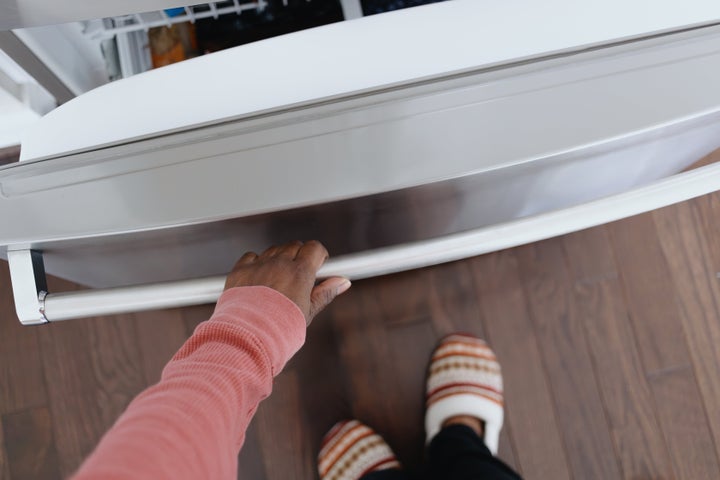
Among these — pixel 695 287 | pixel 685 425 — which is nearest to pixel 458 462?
pixel 685 425

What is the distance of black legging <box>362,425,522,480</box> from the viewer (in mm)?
701

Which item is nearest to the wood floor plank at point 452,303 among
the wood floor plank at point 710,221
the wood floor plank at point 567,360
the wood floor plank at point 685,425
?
the wood floor plank at point 567,360

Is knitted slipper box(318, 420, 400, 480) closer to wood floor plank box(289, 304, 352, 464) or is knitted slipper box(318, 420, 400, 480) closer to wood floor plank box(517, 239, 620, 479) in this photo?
wood floor plank box(289, 304, 352, 464)

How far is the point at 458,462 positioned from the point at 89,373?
2.27ft

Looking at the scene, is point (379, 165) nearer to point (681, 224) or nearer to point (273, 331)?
point (273, 331)

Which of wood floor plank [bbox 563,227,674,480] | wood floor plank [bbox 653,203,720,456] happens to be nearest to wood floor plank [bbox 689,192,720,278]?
wood floor plank [bbox 653,203,720,456]

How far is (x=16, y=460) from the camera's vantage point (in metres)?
0.89

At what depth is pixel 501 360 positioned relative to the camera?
91cm

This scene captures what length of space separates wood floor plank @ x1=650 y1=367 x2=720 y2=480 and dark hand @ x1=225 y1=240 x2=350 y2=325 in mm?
819

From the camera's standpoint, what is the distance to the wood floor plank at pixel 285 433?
879mm

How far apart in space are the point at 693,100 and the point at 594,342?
740 mm

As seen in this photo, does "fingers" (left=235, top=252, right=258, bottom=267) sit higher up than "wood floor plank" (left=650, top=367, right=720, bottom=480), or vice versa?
"fingers" (left=235, top=252, right=258, bottom=267)

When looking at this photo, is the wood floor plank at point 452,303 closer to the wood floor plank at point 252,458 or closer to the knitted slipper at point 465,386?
the knitted slipper at point 465,386

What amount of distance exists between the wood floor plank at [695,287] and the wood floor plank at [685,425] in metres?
0.03
